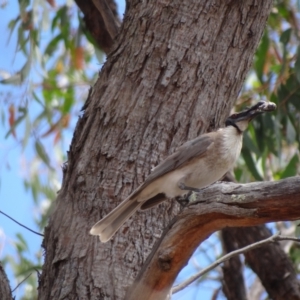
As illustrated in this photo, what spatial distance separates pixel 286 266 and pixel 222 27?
187 centimetres

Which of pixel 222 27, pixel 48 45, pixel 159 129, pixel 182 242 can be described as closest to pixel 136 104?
pixel 159 129

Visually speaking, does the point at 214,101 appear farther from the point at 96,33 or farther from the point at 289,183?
the point at 96,33

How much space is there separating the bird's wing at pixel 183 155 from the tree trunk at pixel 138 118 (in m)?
0.10

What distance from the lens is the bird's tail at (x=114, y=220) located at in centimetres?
287

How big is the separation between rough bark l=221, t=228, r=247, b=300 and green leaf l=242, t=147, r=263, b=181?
440 millimetres

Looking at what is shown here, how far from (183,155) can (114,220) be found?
1.43 feet

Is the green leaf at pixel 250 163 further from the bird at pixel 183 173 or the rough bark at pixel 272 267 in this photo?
the bird at pixel 183 173

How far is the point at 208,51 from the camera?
3.37 m

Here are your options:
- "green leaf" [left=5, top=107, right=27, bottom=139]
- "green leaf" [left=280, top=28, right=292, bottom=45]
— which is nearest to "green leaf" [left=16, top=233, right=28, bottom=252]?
"green leaf" [left=5, top=107, right=27, bottom=139]

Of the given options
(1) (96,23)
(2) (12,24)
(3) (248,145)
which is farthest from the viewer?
(2) (12,24)

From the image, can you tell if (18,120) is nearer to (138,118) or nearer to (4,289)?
(138,118)

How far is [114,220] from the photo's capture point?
2.90 m

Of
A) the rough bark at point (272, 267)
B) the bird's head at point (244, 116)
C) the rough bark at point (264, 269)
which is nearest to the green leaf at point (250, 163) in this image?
the rough bark at point (264, 269)

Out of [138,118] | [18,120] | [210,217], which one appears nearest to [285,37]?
[18,120]
